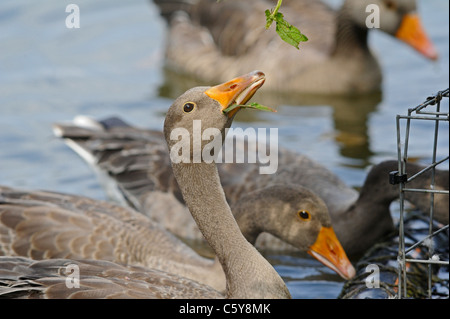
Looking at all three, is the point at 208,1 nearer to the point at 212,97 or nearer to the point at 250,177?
the point at 250,177

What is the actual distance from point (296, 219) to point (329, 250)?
14.4 inches

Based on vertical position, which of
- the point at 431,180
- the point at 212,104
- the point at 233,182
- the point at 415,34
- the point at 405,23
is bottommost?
the point at 431,180

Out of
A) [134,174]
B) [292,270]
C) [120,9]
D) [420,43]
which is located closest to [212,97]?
[292,270]

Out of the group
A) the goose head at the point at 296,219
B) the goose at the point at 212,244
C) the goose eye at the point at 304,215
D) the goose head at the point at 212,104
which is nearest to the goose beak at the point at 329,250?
the goose head at the point at 296,219

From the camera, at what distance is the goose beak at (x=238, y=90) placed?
5.04 metres

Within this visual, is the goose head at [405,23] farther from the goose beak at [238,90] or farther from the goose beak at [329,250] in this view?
the goose beak at [238,90]

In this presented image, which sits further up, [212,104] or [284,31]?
[284,31]

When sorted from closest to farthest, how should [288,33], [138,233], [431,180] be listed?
[288,33], [431,180], [138,233]

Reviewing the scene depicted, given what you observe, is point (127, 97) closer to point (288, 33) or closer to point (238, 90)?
point (238, 90)

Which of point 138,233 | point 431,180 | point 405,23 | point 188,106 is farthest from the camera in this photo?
point 405,23

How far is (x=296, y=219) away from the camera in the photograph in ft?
23.2

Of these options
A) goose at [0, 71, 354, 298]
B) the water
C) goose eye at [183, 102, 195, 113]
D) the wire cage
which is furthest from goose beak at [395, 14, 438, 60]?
goose eye at [183, 102, 195, 113]

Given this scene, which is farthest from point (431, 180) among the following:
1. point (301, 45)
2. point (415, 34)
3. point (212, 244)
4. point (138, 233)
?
point (301, 45)
